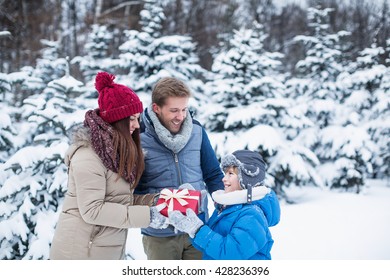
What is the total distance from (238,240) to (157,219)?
45 centimetres

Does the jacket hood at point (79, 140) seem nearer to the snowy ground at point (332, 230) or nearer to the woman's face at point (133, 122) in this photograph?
the woman's face at point (133, 122)

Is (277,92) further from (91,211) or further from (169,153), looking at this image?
(91,211)

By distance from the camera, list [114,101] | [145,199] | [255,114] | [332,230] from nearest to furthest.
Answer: [114,101]
[145,199]
[332,230]
[255,114]

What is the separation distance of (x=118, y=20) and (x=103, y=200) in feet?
45.8

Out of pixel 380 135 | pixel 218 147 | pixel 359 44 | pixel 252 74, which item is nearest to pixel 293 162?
pixel 218 147

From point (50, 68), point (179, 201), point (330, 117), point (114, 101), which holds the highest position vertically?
point (50, 68)

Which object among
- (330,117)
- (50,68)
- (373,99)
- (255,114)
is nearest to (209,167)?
(255,114)

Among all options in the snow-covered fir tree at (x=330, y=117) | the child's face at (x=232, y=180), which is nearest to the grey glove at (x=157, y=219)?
the child's face at (x=232, y=180)

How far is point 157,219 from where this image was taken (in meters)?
1.85

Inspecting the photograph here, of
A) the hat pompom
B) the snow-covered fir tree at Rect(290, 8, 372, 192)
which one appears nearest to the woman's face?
the hat pompom

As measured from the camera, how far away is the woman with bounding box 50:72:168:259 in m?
1.68

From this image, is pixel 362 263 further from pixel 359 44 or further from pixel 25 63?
pixel 25 63

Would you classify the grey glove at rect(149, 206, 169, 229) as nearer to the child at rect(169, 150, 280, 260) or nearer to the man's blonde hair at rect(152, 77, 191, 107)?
the child at rect(169, 150, 280, 260)

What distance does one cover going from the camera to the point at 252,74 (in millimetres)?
7465
